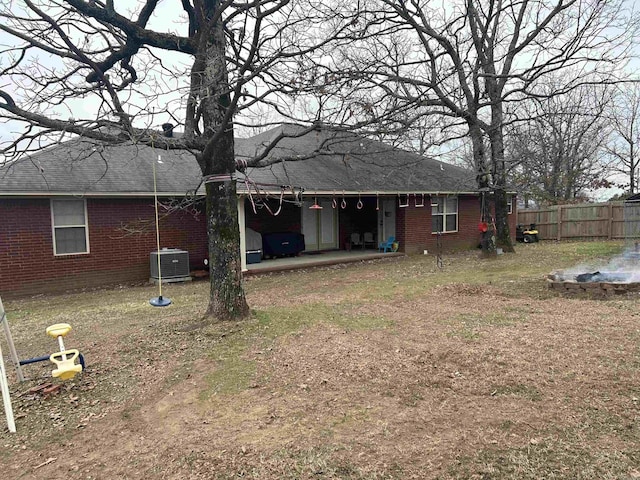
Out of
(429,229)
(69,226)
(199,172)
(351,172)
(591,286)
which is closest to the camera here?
(591,286)

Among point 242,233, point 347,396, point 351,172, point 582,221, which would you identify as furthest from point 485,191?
point 347,396

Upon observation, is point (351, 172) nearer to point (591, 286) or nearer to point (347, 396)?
point (591, 286)

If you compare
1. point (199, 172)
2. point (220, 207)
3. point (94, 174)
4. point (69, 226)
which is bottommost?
point (69, 226)

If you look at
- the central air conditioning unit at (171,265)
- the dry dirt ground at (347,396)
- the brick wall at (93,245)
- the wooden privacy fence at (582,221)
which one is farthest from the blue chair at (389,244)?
the wooden privacy fence at (582,221)

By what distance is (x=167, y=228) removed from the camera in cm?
1164

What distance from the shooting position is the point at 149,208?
1125 centimetres

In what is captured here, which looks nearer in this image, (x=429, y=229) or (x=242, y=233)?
(x=242, y=233)

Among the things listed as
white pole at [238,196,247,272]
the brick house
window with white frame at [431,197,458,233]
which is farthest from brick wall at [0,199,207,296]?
window with white frame at [431,197,458,233]

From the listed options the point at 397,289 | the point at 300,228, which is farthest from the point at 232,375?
the point at 300,228

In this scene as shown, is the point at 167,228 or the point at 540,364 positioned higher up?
the point at 167,228

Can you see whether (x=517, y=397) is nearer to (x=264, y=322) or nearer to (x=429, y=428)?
(x=429, y=428)

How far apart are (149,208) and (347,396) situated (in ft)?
29.8

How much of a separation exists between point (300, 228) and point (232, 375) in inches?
433

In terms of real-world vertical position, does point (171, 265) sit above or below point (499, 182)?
below
